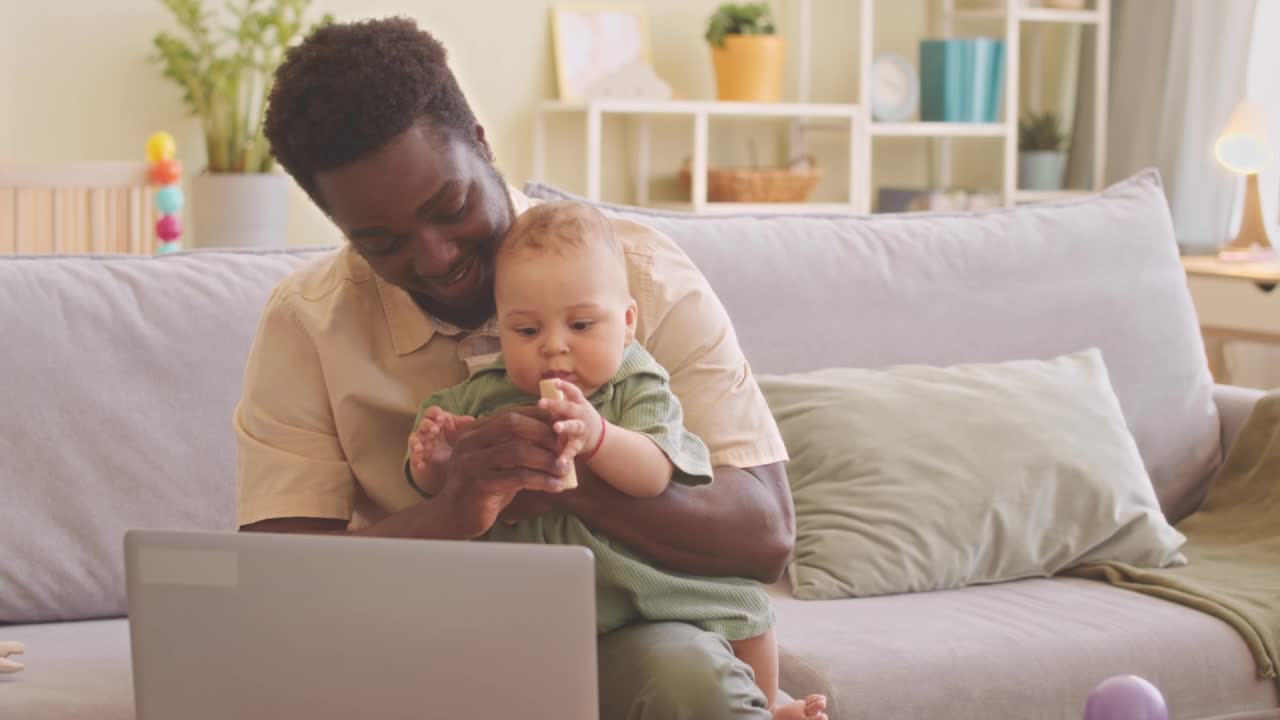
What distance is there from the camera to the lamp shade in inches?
139

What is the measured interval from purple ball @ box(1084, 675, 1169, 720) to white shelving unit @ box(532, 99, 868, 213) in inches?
125

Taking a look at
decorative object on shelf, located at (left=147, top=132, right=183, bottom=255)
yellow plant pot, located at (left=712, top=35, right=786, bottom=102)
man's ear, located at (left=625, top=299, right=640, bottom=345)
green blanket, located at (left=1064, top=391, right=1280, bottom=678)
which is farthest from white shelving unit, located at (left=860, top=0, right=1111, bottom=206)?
man's ear, located at (left=625, top=299, right=640, bottom=345)

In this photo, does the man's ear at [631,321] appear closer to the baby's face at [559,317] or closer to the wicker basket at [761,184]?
the baby's face at [559,317]

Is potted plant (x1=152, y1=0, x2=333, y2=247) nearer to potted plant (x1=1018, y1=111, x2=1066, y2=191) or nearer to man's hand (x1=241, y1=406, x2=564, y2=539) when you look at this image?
potted plant (x1=1018, y1=111, x2=1066, y2=191)

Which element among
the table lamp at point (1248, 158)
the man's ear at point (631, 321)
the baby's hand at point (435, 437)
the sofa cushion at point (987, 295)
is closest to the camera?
the baby's hand at point (435, 437)

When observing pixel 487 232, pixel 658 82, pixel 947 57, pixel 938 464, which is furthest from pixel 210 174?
pixel 487 232

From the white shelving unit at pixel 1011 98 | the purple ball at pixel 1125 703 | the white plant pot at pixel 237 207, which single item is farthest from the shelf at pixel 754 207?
the purple ball at pixel 1125 703

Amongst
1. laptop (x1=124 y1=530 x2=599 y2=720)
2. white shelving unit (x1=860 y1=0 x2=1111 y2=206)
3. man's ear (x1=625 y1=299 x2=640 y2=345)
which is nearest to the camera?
laptop (x1=124 y1=530 x2=599 y2=720)

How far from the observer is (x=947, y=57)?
4484 mm

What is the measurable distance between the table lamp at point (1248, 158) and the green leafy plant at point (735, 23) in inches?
52.6

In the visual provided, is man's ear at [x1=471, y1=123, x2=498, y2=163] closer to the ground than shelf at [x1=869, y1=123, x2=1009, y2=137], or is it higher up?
higher up

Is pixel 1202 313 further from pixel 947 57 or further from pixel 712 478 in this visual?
pixel 712 478

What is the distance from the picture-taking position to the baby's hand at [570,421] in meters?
1.13

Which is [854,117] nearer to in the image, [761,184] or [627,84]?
[761,184]
